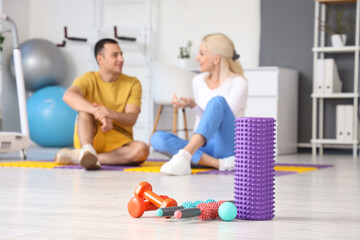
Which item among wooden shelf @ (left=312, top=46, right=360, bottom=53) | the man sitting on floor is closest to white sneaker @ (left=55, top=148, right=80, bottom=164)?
the man sitting on floor

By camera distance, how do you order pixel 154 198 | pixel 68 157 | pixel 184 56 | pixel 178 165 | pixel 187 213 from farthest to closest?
pixel 184 56, pixel 68 157, pixel 178 165, pixel 154 198, pixel 187 213

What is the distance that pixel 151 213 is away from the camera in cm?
170

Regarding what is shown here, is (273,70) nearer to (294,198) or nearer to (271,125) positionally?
(294,198)

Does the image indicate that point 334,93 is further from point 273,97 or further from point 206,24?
point 206,24

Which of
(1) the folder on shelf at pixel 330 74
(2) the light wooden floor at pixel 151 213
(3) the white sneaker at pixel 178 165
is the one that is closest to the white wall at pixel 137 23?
(1) the folder on shelf at pixel 330 74

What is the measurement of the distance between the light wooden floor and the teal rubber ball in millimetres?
17

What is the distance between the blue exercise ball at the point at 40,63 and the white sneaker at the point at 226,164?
142 inches

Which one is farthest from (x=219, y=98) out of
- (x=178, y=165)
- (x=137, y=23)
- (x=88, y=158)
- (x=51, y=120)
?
(x=137, y=23)

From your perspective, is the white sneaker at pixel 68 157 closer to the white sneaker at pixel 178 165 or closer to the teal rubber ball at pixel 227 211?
the white sneaker at pixel 178 165

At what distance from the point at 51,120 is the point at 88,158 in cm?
319

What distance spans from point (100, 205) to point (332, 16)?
15.2ft

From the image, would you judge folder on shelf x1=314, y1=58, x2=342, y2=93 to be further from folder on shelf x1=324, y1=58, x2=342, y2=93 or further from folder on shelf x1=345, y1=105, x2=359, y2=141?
folder on shelf x1=345, y1=105, x2=359, y2=141

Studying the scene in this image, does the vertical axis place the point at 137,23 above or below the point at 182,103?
above

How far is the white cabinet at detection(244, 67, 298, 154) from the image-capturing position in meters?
5.37
